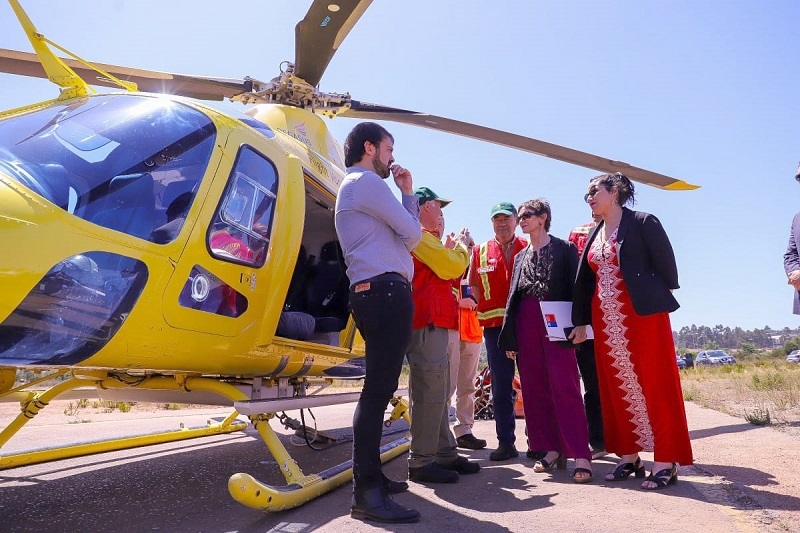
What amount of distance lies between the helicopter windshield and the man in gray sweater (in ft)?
2.97

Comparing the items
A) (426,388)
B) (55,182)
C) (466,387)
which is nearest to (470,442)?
(466,387)

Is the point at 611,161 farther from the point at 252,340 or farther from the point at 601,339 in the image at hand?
the point at 252,340

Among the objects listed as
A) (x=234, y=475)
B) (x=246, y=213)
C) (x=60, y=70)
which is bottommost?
(x=234, y=475)

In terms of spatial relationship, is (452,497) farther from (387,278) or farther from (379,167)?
(379,167)

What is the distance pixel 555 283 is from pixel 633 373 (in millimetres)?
886

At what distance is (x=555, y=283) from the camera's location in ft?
15.5

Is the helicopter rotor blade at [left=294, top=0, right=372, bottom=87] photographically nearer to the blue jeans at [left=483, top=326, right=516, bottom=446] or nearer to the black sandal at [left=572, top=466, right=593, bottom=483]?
the blue jeans at [left=483, top=326, right=516, bottom=446]

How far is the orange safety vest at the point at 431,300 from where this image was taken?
13.6 feet

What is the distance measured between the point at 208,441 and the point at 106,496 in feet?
9.39

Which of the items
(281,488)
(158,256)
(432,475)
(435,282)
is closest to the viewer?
(158,256)

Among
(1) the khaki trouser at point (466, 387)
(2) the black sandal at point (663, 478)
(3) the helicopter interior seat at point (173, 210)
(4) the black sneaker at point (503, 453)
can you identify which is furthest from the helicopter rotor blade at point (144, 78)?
(2) the black sandal at point (663, 478)

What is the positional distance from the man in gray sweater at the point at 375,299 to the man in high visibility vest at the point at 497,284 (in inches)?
86.5

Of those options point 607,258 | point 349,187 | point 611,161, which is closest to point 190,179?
point 349,187

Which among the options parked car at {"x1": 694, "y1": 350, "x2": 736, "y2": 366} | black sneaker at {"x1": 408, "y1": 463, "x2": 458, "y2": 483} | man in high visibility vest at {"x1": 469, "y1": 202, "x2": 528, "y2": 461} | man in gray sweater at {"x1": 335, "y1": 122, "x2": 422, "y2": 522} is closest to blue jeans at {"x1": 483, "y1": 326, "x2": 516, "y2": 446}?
man in high visibility vest at {"x1": 469, "y1": 202, "x2": 528, "y2": 461}
